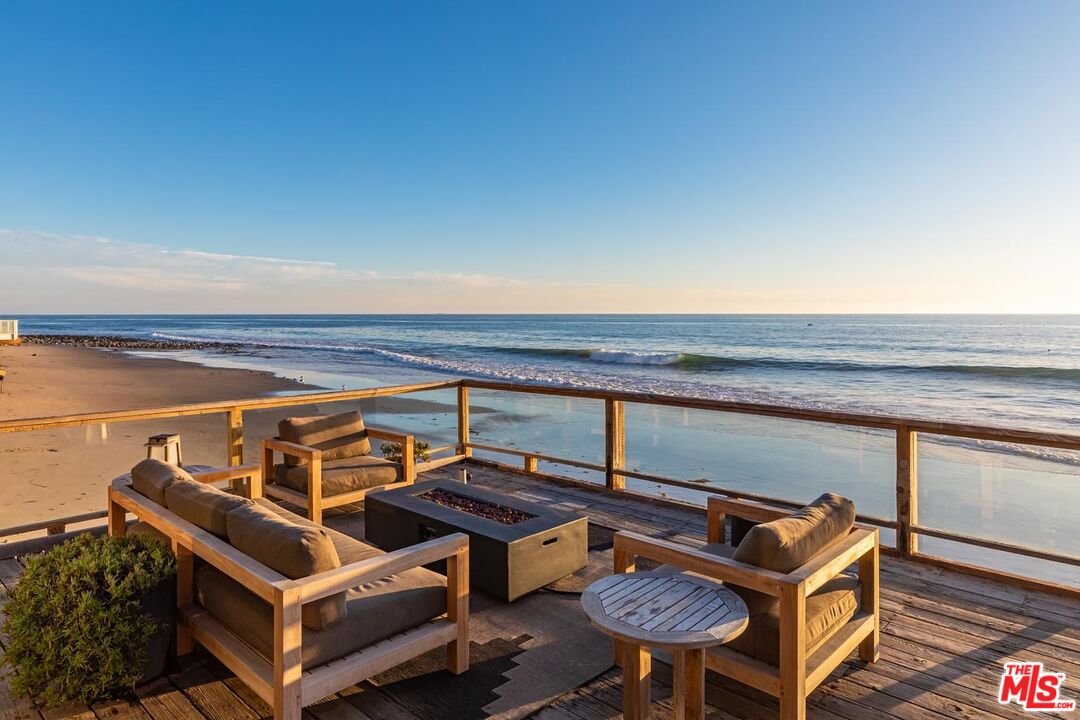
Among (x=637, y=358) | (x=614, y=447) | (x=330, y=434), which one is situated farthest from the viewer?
(x=637, y=358)

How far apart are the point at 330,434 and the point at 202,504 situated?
2543 mm

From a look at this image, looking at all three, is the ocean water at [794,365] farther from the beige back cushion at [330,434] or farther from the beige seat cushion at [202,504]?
the beige seat cushion at [202,504]

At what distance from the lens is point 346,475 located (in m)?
4.21

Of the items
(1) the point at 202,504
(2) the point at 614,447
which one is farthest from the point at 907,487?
(1) the point at 202,504

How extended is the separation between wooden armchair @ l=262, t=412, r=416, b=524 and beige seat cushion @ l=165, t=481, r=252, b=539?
160cm

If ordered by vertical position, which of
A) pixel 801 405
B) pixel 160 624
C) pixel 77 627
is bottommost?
pixel 801 405

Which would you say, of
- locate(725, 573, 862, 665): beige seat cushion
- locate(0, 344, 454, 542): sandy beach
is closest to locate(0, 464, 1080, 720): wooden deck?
locate(725, 573, 862, 665): beige seat cushion

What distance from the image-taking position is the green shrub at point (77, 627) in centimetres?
185

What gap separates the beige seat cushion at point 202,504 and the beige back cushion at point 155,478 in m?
0.07

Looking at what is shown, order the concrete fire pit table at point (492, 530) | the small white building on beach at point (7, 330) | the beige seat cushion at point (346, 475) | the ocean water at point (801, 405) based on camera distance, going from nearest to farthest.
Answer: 1. the concrete fire pit table at point (492, 530)
2. the beige seat cushion at point (346, 475)
3. the ocean water at point (801, 405)
4. the small white building on beach at point (7, 330)

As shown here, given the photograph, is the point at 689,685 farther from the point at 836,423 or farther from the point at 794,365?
the point at 794,365

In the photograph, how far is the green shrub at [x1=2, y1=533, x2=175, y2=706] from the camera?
1.85m

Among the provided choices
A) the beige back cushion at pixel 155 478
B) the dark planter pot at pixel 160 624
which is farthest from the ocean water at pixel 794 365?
the dark planter pot at pixel 160 624

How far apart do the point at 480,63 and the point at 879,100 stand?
6531mm
